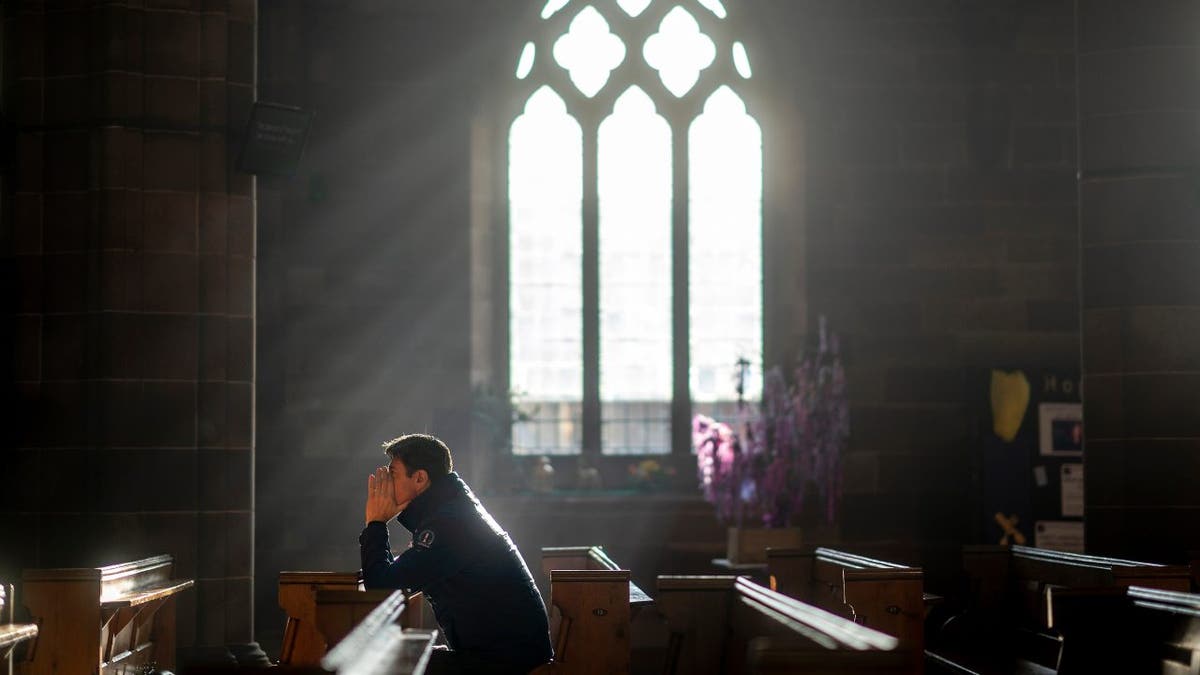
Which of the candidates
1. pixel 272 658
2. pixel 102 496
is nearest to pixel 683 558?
pixel 272 658

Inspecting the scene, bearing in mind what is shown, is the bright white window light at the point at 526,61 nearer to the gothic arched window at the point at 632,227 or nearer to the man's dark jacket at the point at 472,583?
the gothic arched window at the point at 632,227

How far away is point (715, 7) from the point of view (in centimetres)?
1047

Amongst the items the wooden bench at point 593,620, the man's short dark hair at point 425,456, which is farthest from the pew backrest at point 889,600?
the man's short dark hair at point 425,456

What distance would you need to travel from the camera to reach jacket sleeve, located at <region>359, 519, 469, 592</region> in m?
4.32

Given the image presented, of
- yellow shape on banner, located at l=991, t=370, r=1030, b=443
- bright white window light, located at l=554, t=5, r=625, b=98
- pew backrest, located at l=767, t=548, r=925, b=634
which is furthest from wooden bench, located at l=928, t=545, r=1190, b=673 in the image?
bright white window light, located at l=554, t=5, r=625, b=98

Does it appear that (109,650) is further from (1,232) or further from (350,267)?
(350,267)

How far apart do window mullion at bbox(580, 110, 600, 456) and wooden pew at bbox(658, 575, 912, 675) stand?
15.8 ft

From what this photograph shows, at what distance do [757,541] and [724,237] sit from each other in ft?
8.21

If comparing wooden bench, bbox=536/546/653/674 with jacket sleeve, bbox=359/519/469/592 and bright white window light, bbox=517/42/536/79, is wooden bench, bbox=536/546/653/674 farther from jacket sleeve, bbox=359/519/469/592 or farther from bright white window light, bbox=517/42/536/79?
bright white window light, bbox=517/42/536/79

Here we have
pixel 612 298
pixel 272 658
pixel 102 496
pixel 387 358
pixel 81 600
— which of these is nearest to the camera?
pixel 81 600

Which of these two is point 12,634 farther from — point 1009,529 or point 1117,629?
point 1009,529

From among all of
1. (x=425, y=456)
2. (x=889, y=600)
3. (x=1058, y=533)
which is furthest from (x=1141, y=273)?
(x=425, y=456)

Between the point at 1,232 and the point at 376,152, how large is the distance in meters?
2.95

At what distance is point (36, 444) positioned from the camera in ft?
23.7
